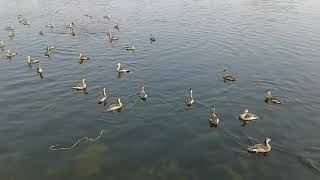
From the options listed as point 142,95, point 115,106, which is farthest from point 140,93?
point 115,106

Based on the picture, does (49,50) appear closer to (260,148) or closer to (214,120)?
(214,120)

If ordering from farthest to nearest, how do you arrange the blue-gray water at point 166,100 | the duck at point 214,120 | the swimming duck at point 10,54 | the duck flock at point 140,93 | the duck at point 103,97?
the swimming duck at point 10,54 < the duck at point 103,97 < the duck at point 214,120 < the duck flock at point 140,93 < the blue-gray water at point 166,100

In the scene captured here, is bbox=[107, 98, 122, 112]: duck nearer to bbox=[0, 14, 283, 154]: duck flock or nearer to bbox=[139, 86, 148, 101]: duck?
bbox=[0, 14, 283, 154]: duck flock

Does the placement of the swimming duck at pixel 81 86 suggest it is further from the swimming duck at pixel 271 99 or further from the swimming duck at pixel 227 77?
the swimming duck at pixel 271 99

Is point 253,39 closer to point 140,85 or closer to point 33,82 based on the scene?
point 140,85

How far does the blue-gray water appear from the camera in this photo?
1122 inches

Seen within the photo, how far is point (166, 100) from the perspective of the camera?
127ft

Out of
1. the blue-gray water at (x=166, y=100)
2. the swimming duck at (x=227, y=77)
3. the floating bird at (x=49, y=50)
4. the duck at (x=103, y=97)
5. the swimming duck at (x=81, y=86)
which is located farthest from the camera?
the floating bird at (x=49, y=50)

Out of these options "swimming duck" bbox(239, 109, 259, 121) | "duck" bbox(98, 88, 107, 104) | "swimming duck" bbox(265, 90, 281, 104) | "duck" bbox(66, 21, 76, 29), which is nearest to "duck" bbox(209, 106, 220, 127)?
"swimming duck" bbox(239, 109, 259, 121)

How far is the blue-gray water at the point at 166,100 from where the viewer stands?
28.5m

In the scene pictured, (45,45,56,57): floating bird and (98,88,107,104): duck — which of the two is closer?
(98,88,107,104): duck

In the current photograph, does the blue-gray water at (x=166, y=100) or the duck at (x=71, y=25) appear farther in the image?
the duck at (x=71, y=25)

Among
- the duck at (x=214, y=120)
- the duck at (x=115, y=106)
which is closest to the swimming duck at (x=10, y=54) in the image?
the duck at (x=115, y=106)

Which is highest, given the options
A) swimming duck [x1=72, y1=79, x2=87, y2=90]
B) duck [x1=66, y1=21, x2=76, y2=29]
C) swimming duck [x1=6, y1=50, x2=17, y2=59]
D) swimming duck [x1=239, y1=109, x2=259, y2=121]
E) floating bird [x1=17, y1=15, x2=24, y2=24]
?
floating bird [x1=17, y1=15, x2=24, y2=24]
